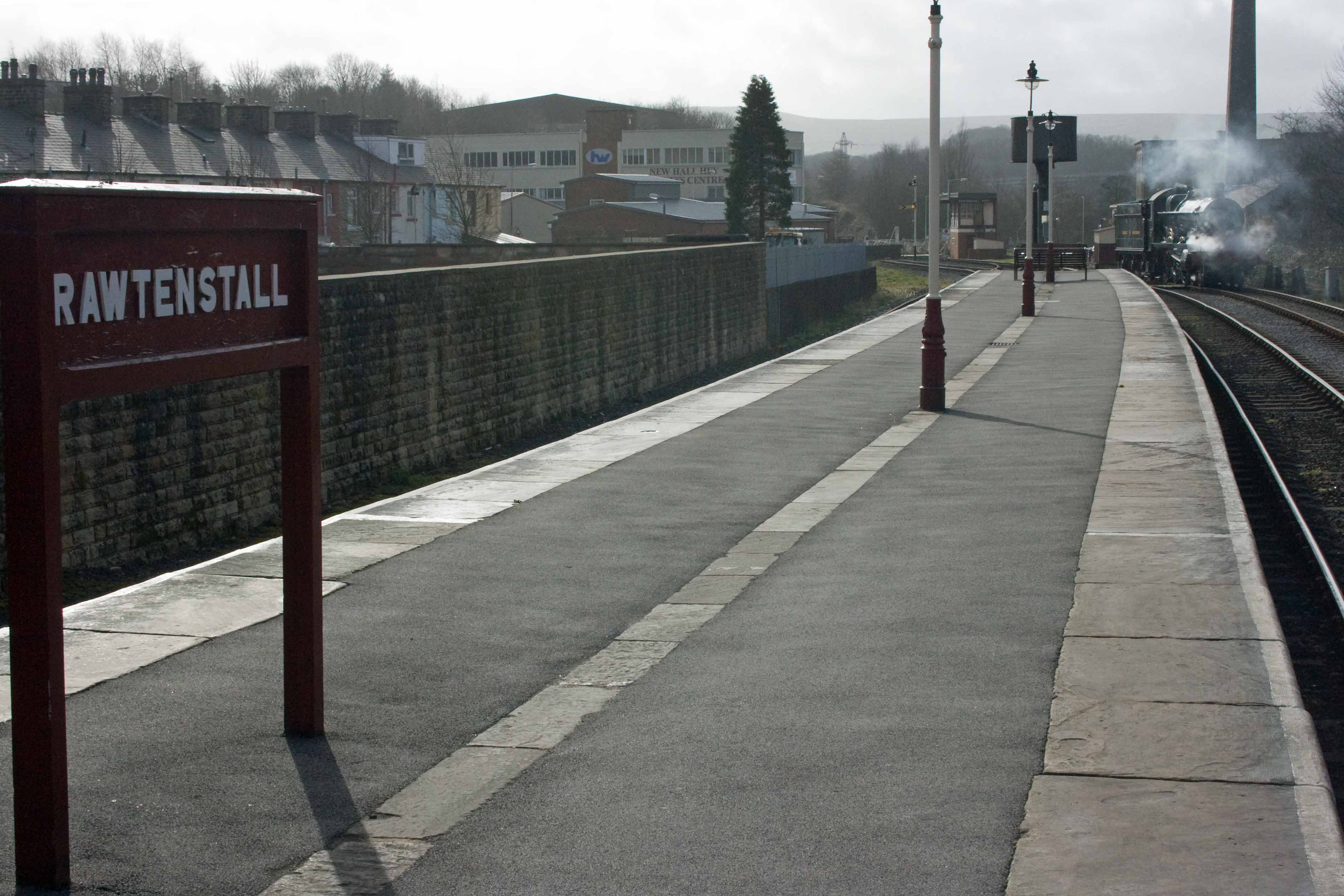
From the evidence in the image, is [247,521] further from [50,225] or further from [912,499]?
[50,225]

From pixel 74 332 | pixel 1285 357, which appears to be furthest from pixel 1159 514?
pixel 1285 357

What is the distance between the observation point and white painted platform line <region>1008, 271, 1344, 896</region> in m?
4.38

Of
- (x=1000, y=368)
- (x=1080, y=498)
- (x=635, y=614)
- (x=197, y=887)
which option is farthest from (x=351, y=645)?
(x=1000, y=368)

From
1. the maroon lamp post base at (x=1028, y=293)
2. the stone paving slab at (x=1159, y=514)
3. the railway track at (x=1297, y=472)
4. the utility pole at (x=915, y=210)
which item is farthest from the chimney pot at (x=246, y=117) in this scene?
the stone paving slab at (x=1159, y=514)

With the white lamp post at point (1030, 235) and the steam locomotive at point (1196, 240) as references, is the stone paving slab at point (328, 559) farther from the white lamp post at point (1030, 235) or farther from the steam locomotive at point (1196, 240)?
the steam locomotive at point (1196, 240)

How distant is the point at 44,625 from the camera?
13.5 feet

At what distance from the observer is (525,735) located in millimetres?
5758

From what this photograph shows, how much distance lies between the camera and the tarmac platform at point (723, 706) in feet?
14.7

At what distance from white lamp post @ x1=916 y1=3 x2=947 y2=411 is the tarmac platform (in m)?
5.43

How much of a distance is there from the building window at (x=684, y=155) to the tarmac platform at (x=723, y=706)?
119542mm

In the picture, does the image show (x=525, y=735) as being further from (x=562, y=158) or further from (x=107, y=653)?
(x=562, y=158)

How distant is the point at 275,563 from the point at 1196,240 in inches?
1829

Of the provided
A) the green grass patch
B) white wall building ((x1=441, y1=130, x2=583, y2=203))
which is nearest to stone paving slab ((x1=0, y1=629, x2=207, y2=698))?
the green grass patch

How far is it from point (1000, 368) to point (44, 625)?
19.9 meters
